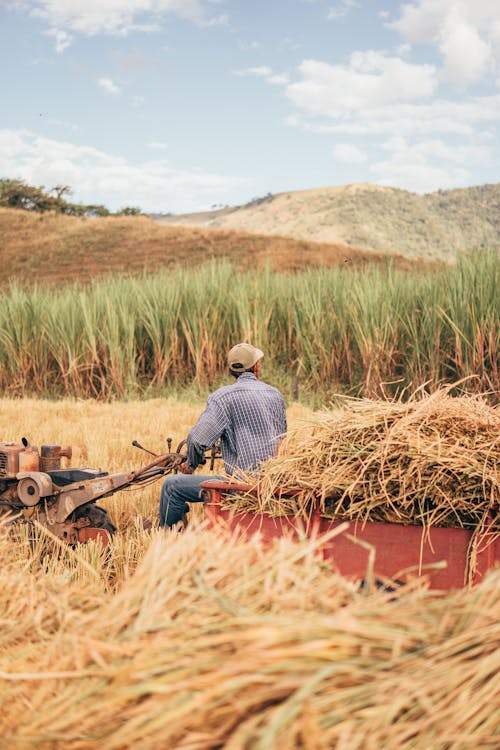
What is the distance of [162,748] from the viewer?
59.1 inches

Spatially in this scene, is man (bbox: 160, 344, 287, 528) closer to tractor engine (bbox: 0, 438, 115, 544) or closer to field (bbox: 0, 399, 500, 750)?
tractor engine (bbox: 0, 438, 115, 544)

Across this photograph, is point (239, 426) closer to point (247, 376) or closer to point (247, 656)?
point (247, 376)

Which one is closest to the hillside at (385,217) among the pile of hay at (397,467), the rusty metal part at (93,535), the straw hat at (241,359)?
the straw hat at (241,359)

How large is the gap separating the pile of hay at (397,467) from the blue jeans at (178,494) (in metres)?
1.36

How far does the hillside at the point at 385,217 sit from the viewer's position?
99.8m

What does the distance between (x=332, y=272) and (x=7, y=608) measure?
1459 cm

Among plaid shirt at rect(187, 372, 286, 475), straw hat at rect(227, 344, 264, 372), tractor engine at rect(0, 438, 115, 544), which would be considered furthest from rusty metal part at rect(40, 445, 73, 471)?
straw hat at rect(227, 344, 264, 372)

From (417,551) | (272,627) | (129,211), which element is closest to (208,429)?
(417,551)

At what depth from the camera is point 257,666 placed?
152 cm

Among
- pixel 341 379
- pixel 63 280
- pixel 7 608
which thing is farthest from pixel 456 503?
pixel 63 280

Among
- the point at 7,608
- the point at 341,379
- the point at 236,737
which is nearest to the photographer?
the point at 236,737

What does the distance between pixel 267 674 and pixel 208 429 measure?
340 centimetres

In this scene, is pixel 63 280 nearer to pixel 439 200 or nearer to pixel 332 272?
pixel 332 272

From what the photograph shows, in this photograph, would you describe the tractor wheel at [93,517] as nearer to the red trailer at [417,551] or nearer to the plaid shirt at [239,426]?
the plaid shirt at [239,426]
